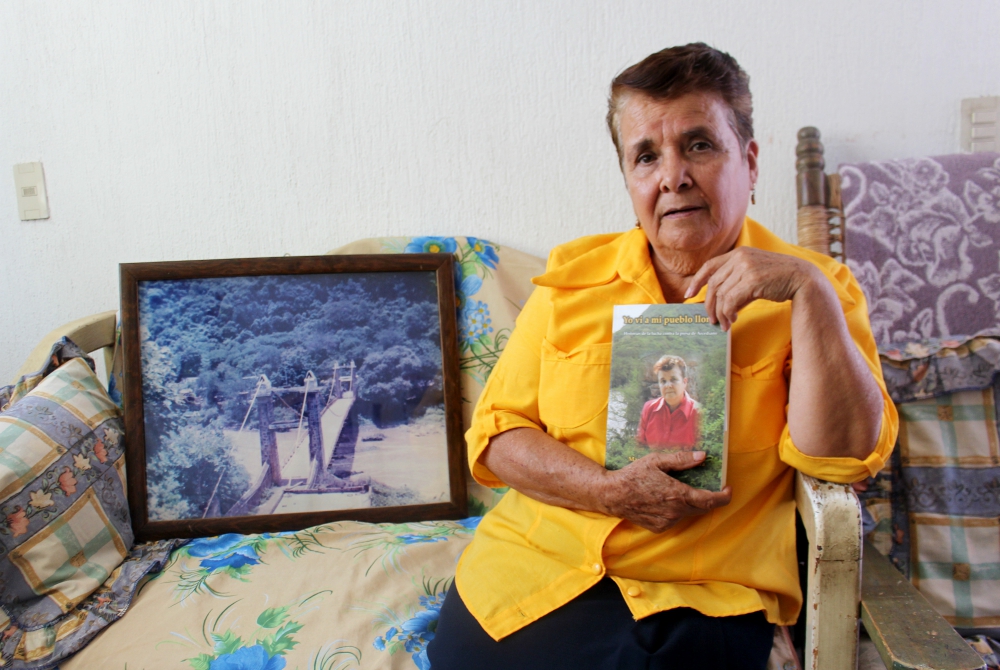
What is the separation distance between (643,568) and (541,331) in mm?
416

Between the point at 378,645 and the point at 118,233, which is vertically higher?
the point at 118,233

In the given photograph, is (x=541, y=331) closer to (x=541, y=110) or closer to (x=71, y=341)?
(x=541, y=110)

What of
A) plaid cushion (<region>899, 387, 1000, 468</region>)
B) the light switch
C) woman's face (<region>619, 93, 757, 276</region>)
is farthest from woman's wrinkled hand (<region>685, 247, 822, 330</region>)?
the light switch

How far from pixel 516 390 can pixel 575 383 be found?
0.12m

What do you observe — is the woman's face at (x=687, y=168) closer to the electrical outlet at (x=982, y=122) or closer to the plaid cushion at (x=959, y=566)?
the plaid cushion at (x=959, y=566)

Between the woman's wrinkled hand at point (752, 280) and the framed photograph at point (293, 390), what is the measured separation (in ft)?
2.56

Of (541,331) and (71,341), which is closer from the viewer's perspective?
(541,331)

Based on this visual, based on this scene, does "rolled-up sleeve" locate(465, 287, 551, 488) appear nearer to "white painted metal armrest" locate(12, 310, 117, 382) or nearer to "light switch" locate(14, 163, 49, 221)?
"white painted metal armrest" locate(12, 310, 117, 382)

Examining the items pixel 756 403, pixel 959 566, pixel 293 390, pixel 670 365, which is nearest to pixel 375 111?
pixel 293 390

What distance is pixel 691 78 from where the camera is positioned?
0.98m

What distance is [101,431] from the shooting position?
1453mm

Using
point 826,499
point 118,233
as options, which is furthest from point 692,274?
point 118,233

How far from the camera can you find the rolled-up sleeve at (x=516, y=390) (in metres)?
1.11

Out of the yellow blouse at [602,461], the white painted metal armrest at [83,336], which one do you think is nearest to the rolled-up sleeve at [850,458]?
the yellow blouse at [602,461]
